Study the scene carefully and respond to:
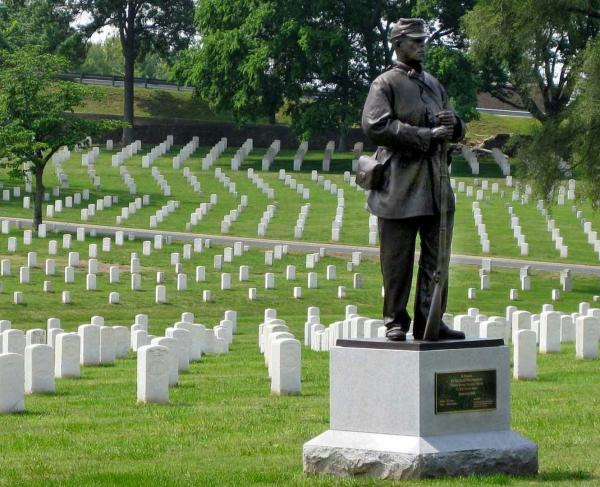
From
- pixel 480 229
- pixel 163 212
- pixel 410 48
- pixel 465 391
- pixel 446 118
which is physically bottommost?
pixel 480 229

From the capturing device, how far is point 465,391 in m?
11.5

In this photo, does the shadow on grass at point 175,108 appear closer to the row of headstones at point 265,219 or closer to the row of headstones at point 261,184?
the row of headstones at point 261,184

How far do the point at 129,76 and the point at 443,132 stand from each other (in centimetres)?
7233

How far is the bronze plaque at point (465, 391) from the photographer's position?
1140cm

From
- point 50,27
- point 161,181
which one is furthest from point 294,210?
point 50,27

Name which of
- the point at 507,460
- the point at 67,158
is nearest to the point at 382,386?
the point at 507,460

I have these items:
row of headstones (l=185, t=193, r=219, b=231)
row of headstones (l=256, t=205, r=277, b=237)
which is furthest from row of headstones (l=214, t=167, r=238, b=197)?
row of headstones (l=256, t=205, r=277, b=237)

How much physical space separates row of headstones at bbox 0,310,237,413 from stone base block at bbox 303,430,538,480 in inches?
198

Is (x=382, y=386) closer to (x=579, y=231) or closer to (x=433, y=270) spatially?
(x=433, y=270)

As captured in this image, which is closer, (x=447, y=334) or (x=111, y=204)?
(x=447, y=334)

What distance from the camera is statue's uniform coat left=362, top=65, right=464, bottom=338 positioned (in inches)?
466

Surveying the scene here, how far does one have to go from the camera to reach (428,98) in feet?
39.7

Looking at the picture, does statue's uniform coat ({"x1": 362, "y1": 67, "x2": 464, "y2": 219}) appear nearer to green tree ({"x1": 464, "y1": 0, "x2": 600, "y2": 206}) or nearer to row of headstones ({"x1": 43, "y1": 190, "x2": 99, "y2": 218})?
green tree ({"x1": 464, "y1": 0, "x2": 600, "y2": 206})

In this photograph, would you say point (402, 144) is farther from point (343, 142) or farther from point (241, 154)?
point (343, 142)
